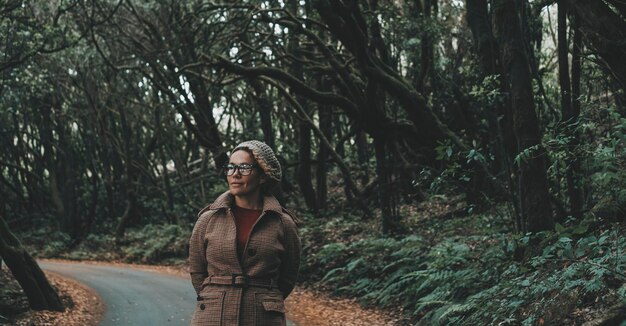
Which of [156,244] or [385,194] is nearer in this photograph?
[385,194]

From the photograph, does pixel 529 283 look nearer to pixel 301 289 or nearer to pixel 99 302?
pixel 301 289

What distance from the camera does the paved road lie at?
514 inches

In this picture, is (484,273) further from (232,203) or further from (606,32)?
(232,203)

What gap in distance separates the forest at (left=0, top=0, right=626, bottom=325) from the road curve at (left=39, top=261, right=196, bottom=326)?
68.5 inches

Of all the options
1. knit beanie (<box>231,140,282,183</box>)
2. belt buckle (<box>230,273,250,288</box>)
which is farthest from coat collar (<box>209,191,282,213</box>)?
A: belt buckle (<box>230,273,250,288</box>)

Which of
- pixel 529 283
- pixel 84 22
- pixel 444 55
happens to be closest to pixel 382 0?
pixel 444 55

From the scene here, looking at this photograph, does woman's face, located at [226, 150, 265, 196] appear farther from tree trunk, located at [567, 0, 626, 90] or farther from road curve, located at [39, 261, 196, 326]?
road curve, located at [39, 261, 196, 326]

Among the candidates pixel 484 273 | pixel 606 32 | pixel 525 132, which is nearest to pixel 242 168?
pixel 606 32

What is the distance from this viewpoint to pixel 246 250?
429 centimetres

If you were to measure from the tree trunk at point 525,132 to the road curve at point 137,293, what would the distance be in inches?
251

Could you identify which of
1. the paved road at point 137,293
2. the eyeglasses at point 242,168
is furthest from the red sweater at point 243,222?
the paved road at point 137,293

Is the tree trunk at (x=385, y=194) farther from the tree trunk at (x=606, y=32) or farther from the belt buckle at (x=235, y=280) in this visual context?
the belt buckle at (x=235, y=280)

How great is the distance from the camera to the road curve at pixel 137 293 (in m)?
13.1

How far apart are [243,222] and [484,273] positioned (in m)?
6.54
